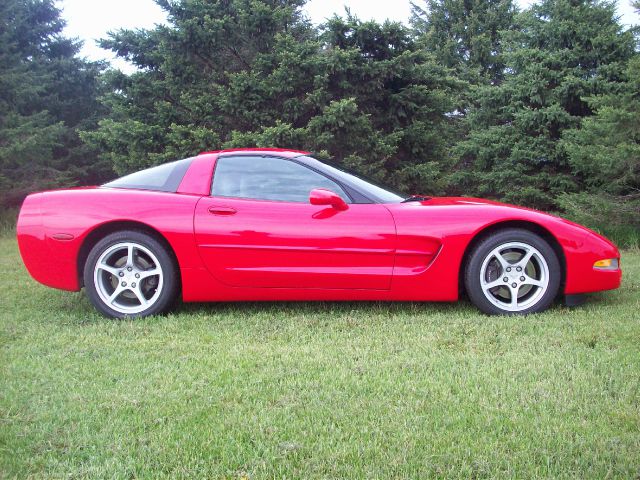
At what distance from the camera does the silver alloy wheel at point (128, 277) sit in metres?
4.13

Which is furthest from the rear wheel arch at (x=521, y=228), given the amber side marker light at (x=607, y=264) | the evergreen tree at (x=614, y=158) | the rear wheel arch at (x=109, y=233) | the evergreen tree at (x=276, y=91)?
the evergreen tree at (x=276, y=91)

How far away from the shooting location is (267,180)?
14.0ft

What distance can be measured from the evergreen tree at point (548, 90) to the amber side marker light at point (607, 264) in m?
7.68

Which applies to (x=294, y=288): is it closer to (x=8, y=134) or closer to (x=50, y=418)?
(x=50, y=418)

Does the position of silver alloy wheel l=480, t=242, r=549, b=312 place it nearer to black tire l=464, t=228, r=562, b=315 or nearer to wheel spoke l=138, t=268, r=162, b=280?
black tire l=464, t=228, r=562, b=315

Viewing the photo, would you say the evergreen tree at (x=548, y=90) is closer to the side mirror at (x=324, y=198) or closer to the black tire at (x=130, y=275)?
the side mirror at (x=324, y=198)

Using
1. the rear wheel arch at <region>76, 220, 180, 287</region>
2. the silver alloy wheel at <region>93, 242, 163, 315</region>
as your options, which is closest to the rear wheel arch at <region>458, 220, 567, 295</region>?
the rear wheel arch at <region>76, 220, 180, 287</region>

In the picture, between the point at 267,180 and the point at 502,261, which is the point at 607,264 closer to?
the point at 502,261

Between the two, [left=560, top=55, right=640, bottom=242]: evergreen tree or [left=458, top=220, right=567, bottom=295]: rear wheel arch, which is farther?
[left=560, top=55, right=640, bottom=242]: evergreen tree

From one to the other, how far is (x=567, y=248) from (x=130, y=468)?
3278 millimetres

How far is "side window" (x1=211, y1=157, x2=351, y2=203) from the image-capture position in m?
4.21

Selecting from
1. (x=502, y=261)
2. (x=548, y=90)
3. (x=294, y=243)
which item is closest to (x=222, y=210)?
(x=294, y=243)

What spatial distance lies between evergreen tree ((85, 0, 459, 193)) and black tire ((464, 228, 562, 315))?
18.6ft

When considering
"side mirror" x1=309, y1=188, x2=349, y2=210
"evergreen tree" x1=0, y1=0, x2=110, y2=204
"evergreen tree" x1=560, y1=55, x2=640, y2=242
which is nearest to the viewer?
"side mirror" x1=309, y1=188, x2=349, y2=210
